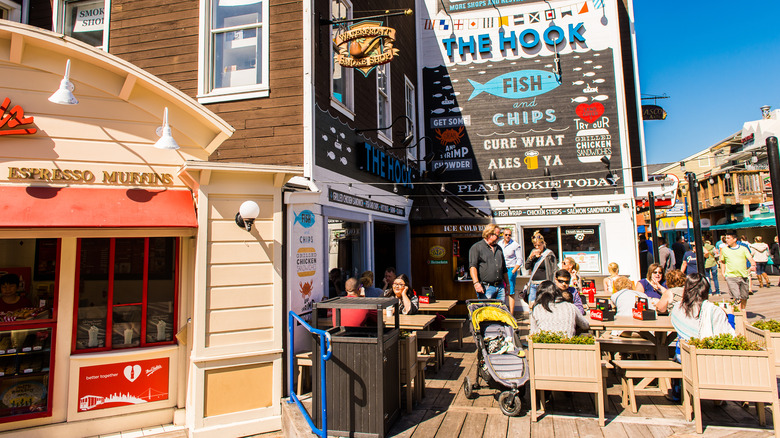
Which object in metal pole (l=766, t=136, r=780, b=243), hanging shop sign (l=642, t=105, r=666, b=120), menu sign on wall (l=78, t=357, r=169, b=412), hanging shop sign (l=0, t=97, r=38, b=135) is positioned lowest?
menu sign on wall (l=78, t=357, r=169, b=412)

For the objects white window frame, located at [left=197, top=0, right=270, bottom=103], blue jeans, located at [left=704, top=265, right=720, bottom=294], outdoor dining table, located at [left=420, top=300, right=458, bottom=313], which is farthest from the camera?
blue jeans, located at [left=704, top=265, right=720, bottom=294]

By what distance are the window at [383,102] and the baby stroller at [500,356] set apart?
519 centimetres

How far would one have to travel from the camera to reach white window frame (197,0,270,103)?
6707 millimetres

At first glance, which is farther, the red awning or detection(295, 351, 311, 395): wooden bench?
detection(295, 351, 311, 395): wooden bench

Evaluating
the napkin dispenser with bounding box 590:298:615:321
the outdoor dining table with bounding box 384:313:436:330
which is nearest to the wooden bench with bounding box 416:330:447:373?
the outdoor dining table with bounding box 384:313:436:330

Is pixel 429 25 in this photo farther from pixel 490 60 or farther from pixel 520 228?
pixel 520 228

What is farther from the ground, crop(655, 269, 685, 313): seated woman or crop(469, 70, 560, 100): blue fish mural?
crop(469, 70, 560, 100): blue fish mural

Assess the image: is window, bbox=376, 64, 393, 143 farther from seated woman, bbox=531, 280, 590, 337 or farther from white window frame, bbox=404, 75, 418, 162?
seated woman, bbox=531, 280, 590, 337

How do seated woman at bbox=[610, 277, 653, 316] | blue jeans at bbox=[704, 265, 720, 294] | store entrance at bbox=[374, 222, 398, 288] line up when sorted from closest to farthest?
seated woman at bbox=[610, 277, 653, 316] → store entrance at bbox=[374, 222, 398, 288] → blue jeans at bbox=[704, 265, 720, 294]

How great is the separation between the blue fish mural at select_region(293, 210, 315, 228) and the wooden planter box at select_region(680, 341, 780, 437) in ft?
14.9

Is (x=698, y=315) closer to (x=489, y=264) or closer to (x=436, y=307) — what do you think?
(x=489, y=264)

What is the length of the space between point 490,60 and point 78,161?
10.7 meters

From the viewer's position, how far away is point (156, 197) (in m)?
5.10

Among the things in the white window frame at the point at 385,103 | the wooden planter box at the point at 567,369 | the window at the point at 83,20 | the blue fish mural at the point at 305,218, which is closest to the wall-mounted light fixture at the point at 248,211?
the blue fish mural at the point at 305,218
